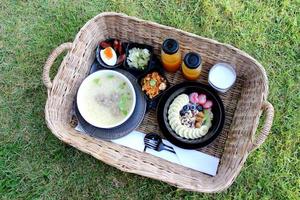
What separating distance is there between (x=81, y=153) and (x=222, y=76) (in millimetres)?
629

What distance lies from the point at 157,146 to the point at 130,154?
10cm

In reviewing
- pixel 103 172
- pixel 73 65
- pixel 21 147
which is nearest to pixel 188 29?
pixel 73 65

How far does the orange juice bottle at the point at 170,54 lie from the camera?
1.61 m

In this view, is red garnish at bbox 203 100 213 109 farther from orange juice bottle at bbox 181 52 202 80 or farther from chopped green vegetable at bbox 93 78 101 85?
chopped green vegetable at bbox 93 78 101 85

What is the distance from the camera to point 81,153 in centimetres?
187

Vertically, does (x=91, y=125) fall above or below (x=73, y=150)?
above

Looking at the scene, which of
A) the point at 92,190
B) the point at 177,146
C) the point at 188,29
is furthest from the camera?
the point at 188,29

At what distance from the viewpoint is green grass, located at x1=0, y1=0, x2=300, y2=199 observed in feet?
5.99

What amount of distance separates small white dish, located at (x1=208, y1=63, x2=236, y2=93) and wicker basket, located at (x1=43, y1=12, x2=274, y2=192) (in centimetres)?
3

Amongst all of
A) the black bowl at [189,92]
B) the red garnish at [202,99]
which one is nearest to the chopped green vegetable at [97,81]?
the black bowl at [189,92]

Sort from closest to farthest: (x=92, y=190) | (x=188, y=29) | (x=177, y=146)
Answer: (x=177, y=146) < (x=92, y=190) < (x=188, y=29)

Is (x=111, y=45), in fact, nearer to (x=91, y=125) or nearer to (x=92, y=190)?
(x=91, y=125)

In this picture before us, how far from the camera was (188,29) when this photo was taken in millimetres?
1972

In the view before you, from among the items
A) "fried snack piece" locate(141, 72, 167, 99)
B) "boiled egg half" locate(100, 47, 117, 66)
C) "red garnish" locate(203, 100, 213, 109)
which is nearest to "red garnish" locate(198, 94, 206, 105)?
"red garnish" locate(203, 100, 213, 109)
